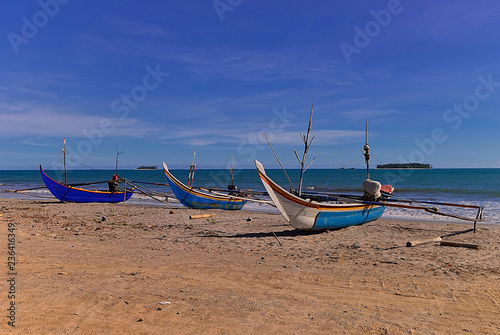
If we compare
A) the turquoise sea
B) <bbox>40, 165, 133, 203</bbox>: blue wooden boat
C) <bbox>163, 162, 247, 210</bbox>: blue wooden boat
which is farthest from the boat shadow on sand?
<bbox>40, 165, 133, 203</bbox>: blue wooden boat

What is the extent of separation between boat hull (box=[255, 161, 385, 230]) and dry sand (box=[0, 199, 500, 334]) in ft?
1.92

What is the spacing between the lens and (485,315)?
18.5ft

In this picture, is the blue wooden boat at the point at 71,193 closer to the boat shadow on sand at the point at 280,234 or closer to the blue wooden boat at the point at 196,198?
the blue wooden boat at the point at 196,198

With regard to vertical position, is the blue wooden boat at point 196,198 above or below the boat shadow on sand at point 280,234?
above

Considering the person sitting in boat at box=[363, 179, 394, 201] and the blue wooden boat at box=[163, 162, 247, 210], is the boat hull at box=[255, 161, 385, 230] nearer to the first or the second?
the person sitting in boat at box=[363, 179, 394, 201]

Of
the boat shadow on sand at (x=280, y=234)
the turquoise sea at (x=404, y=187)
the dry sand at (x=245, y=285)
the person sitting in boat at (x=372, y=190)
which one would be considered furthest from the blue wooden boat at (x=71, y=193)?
the person sitting in boat at (x=372, y=190)

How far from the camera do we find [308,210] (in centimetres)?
1195

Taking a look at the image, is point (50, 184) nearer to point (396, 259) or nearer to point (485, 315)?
point (396, 259)

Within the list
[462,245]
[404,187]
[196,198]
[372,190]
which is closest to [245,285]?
[462,245]

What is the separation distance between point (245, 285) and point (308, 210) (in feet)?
18.0

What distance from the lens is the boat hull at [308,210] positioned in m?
11.4

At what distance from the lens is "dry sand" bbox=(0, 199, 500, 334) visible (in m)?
5.13

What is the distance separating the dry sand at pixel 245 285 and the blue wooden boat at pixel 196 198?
372 inches

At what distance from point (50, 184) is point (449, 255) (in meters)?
25.1
